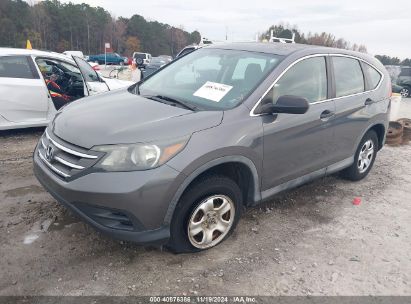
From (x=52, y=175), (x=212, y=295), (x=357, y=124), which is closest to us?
(x=212, y=295)

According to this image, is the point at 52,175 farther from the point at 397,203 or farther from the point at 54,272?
the point at 397,203

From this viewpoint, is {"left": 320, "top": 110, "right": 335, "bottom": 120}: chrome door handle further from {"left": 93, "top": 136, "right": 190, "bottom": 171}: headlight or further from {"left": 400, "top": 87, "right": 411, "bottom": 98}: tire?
{"left": 400, "top": 87, "right": 411, "bottom": 98}: tire

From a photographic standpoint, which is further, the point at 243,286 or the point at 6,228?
the point at 6,228

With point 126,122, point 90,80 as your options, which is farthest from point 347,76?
point 90,80

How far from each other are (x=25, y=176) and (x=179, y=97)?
2.53m

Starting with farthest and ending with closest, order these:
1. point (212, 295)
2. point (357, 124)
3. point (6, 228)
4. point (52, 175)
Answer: point (357, 124) → point (6, 228) → point (52, 175) → point (212, 295)

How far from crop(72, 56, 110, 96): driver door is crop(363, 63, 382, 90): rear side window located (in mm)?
4375

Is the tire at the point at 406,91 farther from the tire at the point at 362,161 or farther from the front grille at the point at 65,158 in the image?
the front grille at the point at 65,158

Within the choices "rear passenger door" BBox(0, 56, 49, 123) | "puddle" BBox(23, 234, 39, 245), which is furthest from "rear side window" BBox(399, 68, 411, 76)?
"puddle" BBox(23, 234, 39, 245)

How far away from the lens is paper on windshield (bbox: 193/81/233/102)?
11.1ft

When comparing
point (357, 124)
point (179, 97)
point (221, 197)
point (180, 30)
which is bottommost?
point (221, 197)

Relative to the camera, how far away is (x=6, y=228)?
3.45 meters

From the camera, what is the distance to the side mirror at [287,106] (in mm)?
3170

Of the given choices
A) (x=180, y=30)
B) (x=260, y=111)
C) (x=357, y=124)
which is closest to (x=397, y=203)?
(x=357, y=124)
